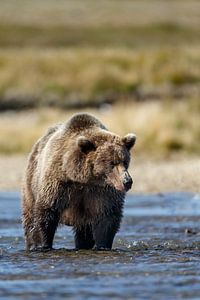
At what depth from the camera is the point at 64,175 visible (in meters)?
10.3

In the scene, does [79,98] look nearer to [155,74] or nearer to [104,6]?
[155,74]

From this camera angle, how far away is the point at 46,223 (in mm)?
10469

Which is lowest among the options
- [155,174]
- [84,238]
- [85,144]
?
[84,238]

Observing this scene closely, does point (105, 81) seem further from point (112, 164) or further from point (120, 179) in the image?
point (120, 179)

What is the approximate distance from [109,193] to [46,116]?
18.3 meters

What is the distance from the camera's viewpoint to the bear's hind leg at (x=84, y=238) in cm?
1095

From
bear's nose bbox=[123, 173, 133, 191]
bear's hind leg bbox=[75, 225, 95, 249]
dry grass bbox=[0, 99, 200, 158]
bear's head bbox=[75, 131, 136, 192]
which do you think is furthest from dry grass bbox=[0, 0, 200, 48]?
bear's nose bbox=[123, 173, 133, 191]

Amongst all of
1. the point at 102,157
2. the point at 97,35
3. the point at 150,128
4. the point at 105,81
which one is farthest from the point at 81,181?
the point at 97,35

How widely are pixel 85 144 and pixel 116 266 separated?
4.17 ft

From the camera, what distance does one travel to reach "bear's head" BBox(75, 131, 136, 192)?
33.1 ft

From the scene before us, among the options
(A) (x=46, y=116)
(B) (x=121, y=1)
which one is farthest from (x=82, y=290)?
(B) (x=121, y=1)

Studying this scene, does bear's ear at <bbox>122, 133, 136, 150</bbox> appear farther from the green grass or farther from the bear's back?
the green grass

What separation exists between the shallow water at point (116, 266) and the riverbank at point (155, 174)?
14.1ft

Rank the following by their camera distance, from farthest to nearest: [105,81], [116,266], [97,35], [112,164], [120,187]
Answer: [97,35]
[105,81]
[112,164]
[120,187]
[116,266]
